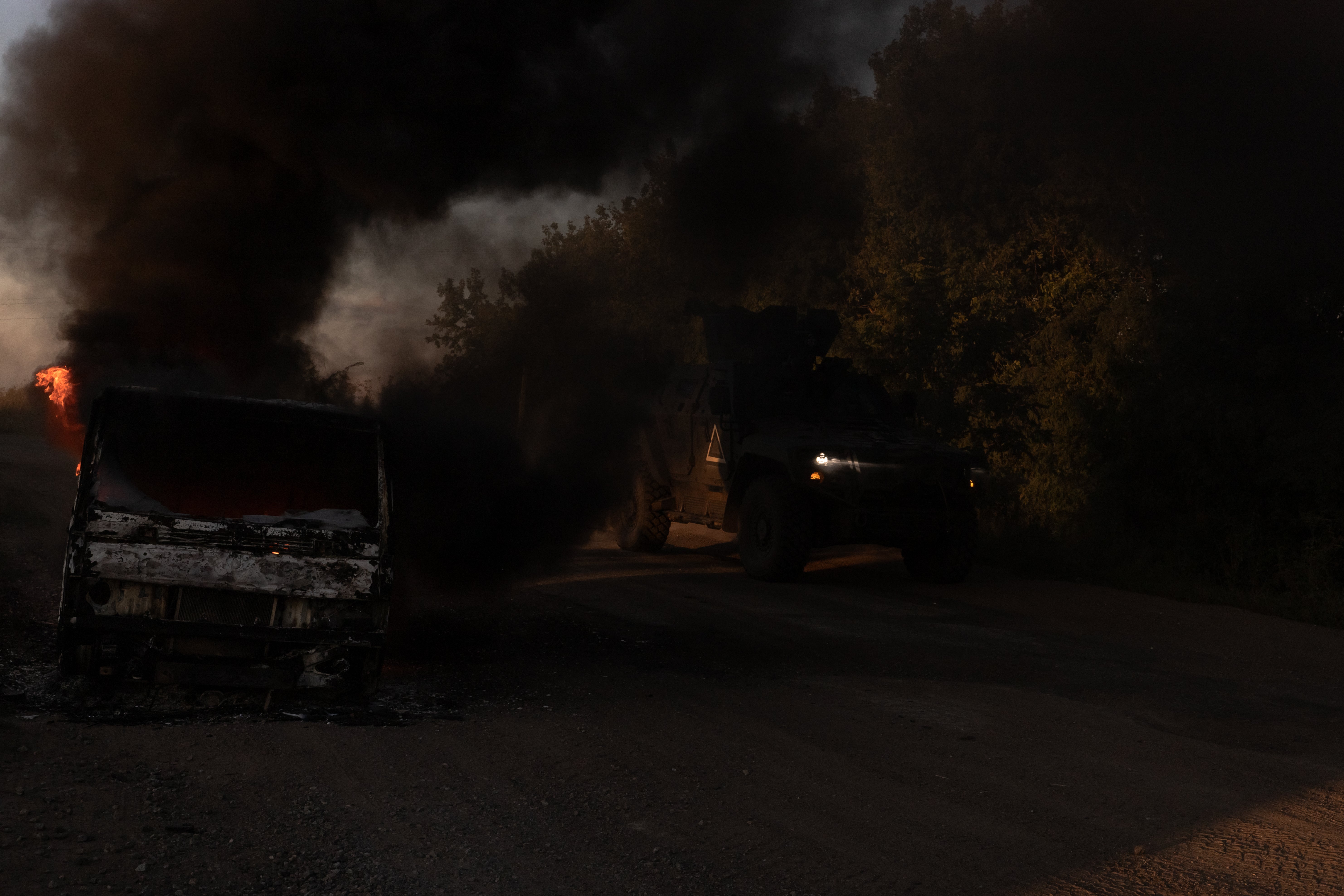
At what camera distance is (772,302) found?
22.6m

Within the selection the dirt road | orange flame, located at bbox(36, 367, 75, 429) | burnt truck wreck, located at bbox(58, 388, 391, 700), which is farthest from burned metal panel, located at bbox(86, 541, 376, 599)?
orange flame, located at bbox(36, 367, 75, 429)

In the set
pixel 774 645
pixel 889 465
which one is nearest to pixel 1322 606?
pixel 889 465

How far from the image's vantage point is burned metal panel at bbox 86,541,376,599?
5832 mm

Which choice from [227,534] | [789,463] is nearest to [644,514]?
[789,463]

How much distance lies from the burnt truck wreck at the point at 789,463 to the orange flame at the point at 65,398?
609 cm

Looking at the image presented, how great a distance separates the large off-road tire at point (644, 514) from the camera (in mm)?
13898

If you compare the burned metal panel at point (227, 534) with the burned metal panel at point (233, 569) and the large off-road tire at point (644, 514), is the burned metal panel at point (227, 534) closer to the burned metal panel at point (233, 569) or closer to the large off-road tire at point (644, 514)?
the burned metal panel at point (233, 569)

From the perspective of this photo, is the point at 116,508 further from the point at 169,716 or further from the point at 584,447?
the point at 584,447

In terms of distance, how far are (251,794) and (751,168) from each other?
10523 millimetres

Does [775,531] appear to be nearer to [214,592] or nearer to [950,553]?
[950,553]

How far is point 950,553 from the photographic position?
40.2 ft

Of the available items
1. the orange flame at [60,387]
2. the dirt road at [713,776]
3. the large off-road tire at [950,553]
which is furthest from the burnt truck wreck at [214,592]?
the large off-road tire at [950,553]

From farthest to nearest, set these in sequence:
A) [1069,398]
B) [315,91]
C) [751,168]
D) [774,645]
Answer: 1. [1069,398]
2. [751,168]
3. [315,91]
4. [774,645]

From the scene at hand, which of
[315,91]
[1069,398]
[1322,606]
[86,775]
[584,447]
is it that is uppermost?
[315,91]
